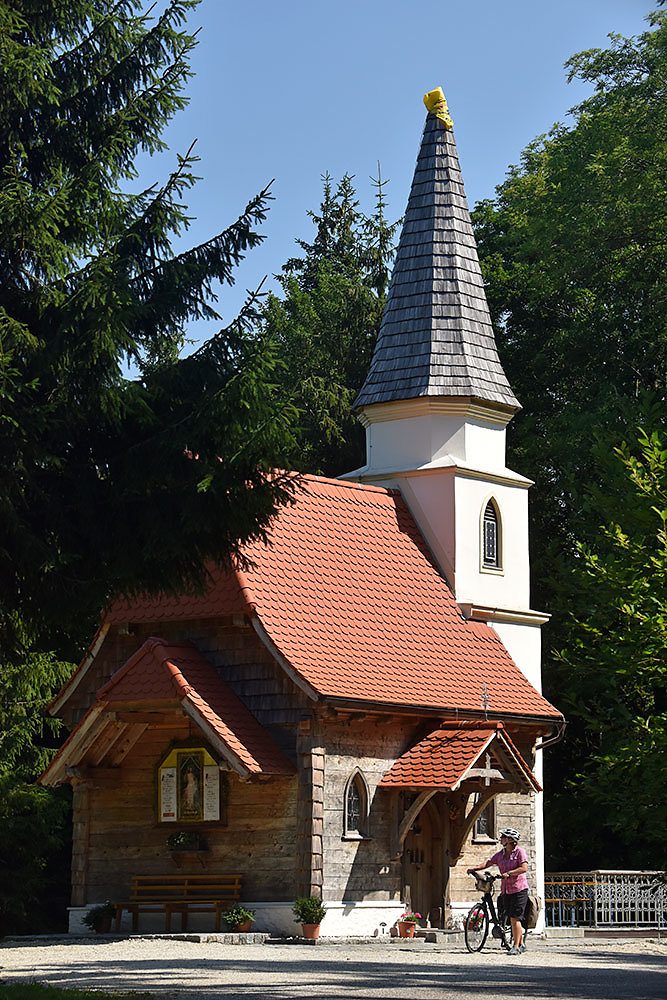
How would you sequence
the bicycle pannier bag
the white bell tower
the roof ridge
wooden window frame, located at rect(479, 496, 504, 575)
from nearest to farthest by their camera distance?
1. the bicycle pannier bag
2. the roof ridge
3. the white bell tower
4. wooden window frame, located at rect(479, 496, 504, 575)

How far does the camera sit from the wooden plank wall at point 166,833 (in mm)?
24547

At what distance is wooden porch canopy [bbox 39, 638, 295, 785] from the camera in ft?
78.5

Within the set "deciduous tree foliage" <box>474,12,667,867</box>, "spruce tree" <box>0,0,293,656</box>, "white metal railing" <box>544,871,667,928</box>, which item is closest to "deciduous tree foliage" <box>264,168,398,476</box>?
"deciduous tree foliage" <box>474,12,667,867</box>

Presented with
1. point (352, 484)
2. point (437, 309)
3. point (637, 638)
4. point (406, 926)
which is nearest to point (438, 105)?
point (437, 309)

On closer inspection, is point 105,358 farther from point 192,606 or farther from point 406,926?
point 406,926

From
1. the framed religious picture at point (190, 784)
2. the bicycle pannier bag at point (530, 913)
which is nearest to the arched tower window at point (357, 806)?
the framed religious picture at point (190, 784)

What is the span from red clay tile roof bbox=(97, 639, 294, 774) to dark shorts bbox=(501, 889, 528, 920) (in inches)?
176

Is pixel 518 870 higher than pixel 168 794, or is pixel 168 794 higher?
pixel 168 794

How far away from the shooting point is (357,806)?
2533 cm

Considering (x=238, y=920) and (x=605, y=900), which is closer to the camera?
(x=238, y=920)

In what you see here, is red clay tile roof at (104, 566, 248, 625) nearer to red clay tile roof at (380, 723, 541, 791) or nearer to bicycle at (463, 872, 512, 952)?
red clay tile roof at (380, 723, 541, 791)

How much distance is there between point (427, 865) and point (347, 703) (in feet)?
14.0

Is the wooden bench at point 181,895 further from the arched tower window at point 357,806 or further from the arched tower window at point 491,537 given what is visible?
the arched tower window at point 491,537

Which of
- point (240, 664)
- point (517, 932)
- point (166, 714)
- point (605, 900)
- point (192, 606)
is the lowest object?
point (605, 900)
